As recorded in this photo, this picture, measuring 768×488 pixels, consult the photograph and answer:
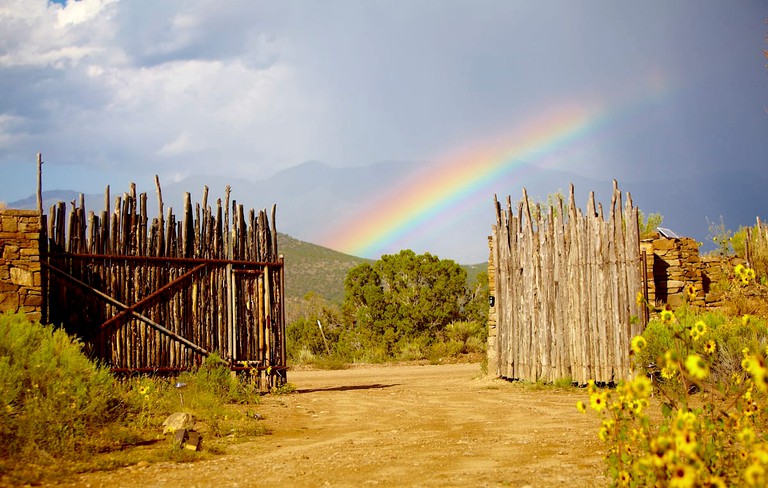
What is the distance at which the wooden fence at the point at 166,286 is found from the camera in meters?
10.5

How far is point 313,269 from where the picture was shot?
53156mm

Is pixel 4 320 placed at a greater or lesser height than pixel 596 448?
greater

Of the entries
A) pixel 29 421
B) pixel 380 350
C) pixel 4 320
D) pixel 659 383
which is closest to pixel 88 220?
pixel 4 320

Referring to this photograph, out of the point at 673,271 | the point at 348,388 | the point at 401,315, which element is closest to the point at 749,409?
the point at 673,271

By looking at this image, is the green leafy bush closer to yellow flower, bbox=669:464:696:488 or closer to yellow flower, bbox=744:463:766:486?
yellow flower, bbox=669:464:696:488

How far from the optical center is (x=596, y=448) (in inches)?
251

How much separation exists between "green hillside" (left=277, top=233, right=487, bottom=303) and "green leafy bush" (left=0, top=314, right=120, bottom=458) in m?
36.4

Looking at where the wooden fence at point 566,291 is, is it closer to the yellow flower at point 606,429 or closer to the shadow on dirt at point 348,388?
the shadow on dirt at point 348,388

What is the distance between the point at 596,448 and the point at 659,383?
12.6 ft

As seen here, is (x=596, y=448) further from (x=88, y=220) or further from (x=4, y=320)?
(x=88, y=220)

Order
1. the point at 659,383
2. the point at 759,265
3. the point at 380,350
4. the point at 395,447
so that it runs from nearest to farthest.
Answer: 1. the point at 395,447
2. the point at 659,383
3. the point at 759,265
4. the point at 380,350

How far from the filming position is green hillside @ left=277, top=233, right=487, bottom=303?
48.9 m

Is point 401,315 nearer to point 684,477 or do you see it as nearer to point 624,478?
point 624,478

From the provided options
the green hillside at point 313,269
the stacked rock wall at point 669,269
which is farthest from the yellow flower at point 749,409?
the green hillside at point 313,269
